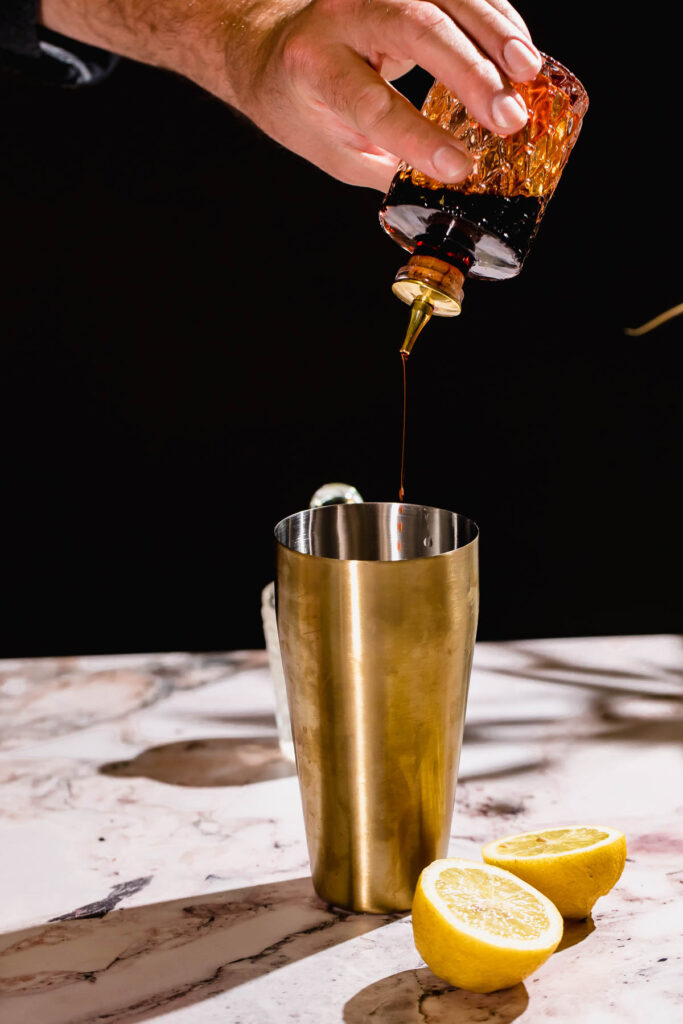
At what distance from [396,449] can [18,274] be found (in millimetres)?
902

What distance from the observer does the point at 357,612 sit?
0.80m

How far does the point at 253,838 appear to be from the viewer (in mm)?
988

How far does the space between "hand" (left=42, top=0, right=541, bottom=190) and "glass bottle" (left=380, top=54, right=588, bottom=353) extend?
6 cm

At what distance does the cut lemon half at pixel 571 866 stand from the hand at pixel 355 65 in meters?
0.55

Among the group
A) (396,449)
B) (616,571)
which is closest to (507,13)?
(396,449)

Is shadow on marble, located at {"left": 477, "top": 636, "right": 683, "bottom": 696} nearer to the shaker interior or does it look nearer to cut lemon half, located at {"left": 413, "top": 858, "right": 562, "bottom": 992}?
the shaker interior

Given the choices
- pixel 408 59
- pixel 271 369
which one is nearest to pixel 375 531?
pixel 408 59

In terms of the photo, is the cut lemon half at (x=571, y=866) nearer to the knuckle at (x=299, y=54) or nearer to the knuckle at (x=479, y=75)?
the knuckle at (x=479, y=75)

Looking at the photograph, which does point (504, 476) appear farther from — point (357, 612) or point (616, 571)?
point (357, 612)

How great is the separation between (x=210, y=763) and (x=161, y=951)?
32cm

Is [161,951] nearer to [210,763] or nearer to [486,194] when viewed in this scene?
[210,763]

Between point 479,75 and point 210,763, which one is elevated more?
point 479,75

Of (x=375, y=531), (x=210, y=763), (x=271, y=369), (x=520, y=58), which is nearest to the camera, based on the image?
(x=520, y=58)

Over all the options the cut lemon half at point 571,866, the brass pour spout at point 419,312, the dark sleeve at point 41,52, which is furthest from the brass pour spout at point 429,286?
the dark sleeve at point 41,52
